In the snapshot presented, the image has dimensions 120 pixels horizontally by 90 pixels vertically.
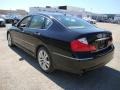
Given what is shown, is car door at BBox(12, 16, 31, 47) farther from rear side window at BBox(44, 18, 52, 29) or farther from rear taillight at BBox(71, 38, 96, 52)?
rear taillight at BBox(71, 38, 96, 52)

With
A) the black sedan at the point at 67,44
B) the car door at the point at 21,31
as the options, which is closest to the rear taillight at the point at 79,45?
the black sedan at the point at 67,44

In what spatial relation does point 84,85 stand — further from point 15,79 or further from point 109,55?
point 15,79

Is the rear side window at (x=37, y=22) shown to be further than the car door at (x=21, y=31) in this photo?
No

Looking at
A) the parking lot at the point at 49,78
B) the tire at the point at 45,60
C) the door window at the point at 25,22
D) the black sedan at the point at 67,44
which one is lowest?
the parking lot at the point at 49,78

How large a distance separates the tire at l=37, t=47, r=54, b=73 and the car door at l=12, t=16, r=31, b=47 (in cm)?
124

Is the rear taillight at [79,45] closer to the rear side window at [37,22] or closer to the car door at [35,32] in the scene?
the car door at [35,32]

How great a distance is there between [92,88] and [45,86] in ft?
3.45

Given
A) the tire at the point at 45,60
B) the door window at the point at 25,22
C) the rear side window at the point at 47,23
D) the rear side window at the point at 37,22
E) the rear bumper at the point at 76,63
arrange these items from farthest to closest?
the door window at the point at 25,22
the rear side window at the point at 37,22
the rear side window at the point at 47,23
the tire at the point at 45,60
the rear bumper at the point at 76,63

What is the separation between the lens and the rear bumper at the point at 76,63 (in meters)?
3.63

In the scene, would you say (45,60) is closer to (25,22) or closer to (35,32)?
(35,32)

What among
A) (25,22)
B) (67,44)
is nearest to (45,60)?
(67,44)

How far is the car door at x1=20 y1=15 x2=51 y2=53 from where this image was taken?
15.4 feet

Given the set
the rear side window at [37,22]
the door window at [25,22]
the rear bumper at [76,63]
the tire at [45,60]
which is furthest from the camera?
the door window at [25,22]

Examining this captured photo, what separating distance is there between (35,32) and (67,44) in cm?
150
